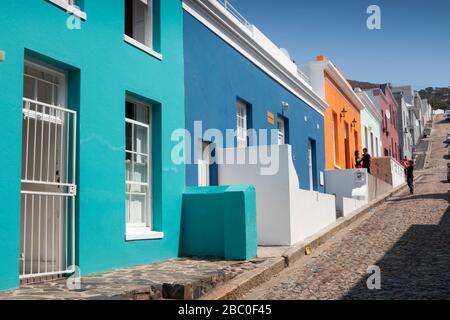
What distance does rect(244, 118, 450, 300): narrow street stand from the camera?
20.8 ft

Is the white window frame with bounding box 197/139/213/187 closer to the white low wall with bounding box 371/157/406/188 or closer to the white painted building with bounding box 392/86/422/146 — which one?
the white low wall with bounding box 371/157/406/188

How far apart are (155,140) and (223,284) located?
10.2ft

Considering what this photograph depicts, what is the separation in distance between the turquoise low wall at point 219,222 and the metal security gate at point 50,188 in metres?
2.79

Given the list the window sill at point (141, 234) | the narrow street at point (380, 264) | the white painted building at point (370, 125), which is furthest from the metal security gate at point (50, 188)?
Result: the white painted building at point (370, 125)

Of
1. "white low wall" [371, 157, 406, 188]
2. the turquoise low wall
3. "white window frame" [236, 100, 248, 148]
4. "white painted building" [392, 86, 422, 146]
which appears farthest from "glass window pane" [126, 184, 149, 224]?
"white painted building" [392, 86, 422, 146]

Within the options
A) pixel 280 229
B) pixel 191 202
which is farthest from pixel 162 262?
pixel 280 229

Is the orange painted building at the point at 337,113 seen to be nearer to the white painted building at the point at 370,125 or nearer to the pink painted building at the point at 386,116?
the white painted building at the point at 370,125

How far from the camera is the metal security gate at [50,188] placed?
21.4 feet

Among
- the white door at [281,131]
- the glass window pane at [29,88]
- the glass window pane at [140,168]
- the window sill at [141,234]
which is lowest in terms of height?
the window sill at [141,234]

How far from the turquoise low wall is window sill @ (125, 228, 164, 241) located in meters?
0.83

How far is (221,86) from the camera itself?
11.1m

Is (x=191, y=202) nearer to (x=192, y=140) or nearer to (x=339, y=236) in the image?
(x=192, y=140)
